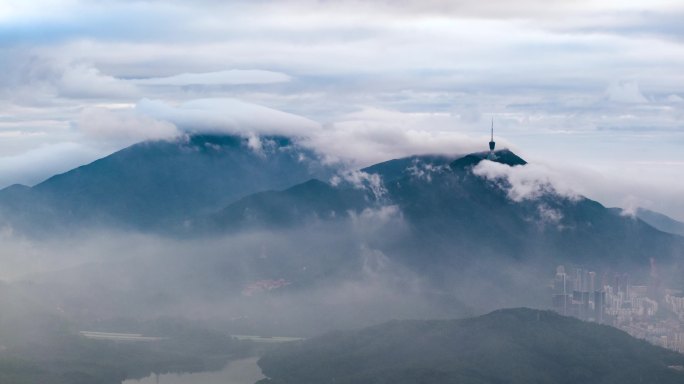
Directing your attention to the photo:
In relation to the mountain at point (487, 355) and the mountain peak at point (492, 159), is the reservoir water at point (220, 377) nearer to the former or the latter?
the mountain at point (487, 355)

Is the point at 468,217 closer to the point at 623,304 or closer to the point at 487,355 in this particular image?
the point at 623,304

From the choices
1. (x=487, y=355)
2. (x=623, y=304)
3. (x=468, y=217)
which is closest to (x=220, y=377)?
(x=487, y=355)

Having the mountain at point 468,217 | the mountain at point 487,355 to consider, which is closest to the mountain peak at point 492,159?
the mountain at point 468,217

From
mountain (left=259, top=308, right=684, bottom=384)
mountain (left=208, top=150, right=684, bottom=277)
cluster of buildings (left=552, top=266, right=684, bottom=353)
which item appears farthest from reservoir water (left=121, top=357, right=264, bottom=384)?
mountain (left=208, top=150, right=684, bottom=277)

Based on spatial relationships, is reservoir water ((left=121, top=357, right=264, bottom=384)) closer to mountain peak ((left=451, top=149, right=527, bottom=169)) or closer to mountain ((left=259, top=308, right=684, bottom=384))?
mountain ((left=259, top=308, right=684, bottom=384))

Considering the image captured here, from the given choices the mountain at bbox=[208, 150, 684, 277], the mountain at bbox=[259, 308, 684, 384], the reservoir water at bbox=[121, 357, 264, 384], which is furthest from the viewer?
the mountain at bbox=[208, 150, 684, 277]

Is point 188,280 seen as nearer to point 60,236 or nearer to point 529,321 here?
point 60,236

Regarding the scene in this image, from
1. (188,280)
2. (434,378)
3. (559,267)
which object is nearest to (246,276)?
(188,280)
